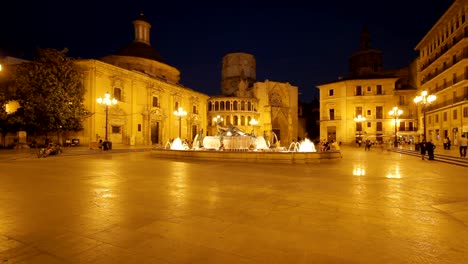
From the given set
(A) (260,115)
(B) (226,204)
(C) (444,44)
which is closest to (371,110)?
(C) (444,44)

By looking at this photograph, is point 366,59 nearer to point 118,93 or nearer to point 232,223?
point 118,93

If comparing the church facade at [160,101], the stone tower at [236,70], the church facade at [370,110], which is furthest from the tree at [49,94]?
the stone tower at [236,70]

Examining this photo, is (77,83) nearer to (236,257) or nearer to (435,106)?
(236,257)

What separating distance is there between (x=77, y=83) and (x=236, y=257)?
26.3 meters

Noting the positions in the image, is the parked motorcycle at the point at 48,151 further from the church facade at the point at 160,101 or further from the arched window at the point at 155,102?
the arched window at the point at 155,102

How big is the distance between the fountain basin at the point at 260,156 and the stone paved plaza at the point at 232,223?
576cm

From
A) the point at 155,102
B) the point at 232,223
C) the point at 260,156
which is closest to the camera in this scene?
the point at 232,223

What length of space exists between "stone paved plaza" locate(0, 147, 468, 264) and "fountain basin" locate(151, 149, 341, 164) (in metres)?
5.76

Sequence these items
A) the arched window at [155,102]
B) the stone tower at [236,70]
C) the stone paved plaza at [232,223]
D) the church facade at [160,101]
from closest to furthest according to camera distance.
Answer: the stone paved plaza at [232,223], the church facade at [160,101], the arched window at [155,102], the stone tower at [236,70]

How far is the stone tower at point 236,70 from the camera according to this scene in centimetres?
5806

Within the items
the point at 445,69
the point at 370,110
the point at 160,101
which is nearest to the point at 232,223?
the point at 160,101

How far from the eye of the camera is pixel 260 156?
12945mm

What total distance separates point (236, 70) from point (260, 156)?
47.9 metres

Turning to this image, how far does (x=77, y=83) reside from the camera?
24.1m
